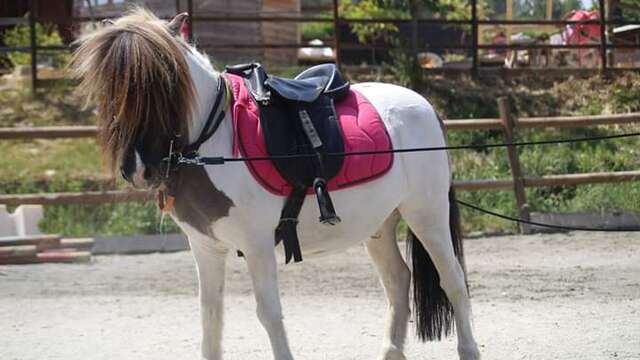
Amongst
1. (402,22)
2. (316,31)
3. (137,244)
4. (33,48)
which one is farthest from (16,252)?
(316,31)

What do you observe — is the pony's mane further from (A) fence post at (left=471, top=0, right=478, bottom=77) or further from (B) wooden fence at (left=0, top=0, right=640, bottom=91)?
(A) fence post at (left=471, top=0, right=478, bottom=77)

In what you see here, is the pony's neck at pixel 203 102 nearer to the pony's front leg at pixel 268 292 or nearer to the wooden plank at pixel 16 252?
the pony's front leg at pixel 268 292

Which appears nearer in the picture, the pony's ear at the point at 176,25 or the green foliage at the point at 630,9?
the pony's ear at the point at 176,25

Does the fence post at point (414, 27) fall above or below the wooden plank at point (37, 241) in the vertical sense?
above

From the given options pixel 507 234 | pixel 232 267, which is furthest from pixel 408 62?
pixel 232 267

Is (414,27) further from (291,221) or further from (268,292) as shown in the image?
(268,292)

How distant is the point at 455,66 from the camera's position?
17234mm

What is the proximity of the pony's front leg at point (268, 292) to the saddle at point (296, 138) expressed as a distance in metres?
0.18

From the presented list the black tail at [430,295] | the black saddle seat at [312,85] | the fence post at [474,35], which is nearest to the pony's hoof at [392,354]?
the black tail at [430,295]

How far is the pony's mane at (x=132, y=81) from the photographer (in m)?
4.17

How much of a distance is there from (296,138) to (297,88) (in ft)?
0.94

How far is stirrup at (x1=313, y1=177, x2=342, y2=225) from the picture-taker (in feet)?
14.8

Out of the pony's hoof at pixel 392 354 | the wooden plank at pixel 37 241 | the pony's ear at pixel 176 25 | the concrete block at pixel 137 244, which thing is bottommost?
the concrete block at pixel 137 244

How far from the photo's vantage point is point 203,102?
14.6 feet
